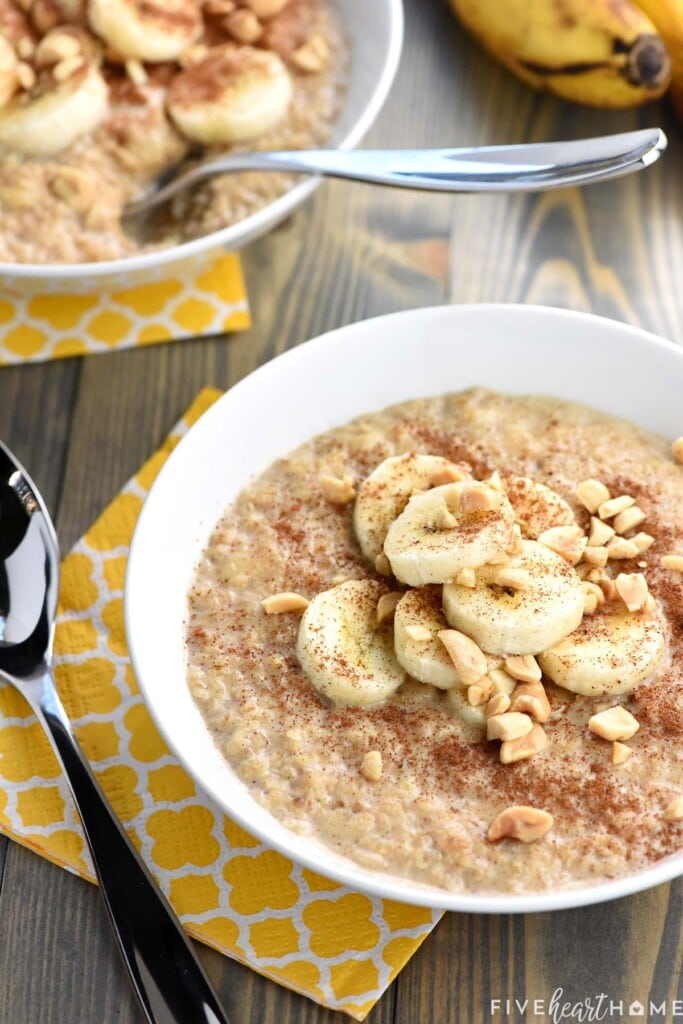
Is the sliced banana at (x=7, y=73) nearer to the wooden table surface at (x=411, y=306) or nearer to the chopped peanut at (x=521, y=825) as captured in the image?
the wooden table surface at (x=411, y=306)

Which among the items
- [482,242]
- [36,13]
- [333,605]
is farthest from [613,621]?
[36,13]

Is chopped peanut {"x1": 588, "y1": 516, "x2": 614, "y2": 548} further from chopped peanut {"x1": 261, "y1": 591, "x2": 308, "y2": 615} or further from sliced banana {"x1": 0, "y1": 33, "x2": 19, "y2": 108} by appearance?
sliced banana {"x1": 0, "y1": 33, "x2": 19, "y2": 108}

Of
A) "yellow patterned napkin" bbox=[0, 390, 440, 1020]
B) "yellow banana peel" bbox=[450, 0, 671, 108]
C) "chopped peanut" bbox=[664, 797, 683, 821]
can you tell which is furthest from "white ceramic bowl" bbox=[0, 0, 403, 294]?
"chopped peanut" bbox=[664, 797, 683, 821]

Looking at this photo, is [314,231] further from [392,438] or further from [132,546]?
[132,546]

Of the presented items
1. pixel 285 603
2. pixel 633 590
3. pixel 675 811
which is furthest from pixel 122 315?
pixel 675 811

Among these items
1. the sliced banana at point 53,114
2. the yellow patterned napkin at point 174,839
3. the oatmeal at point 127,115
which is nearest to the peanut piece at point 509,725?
the yellow patterned napkin at point 174,839

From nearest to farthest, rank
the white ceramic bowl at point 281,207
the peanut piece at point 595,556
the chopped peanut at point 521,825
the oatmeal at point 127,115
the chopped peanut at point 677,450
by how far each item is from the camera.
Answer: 1. the chopped peanut at point 521,825
2. the peanut piece at point 595,556
3. the chopped peanut at point 677,450
4. the white ceramic bowl at point 281,207
5. the oatmeal at point 127,115
